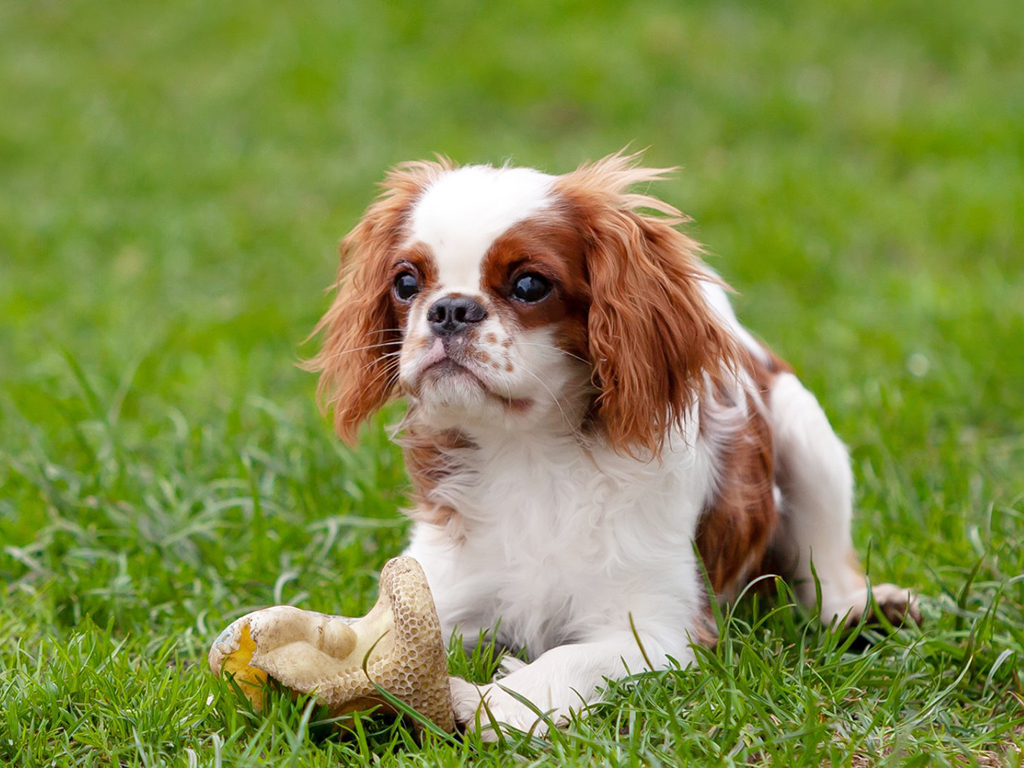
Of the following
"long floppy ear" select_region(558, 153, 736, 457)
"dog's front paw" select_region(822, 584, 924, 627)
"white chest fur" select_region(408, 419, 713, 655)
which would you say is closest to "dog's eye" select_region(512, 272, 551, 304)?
"long floppy ear" select_region(558, 153, 736, 457)

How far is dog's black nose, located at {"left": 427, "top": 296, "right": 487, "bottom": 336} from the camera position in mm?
2689

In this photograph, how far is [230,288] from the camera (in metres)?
6.50

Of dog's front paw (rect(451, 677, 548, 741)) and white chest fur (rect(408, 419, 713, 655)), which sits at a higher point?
white chest fur (rect(408, 419, 713, 655))

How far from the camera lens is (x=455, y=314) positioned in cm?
270

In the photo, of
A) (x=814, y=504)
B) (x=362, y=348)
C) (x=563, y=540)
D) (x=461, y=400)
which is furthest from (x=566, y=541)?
(x=814, y=504)

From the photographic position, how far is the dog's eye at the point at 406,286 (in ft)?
9.43

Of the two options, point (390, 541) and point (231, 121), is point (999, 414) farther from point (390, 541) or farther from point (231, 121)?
point (231, 121)

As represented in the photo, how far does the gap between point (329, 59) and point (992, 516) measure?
6.72m

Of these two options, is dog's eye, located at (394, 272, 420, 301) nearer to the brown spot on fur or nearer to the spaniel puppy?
the spaniel puppy

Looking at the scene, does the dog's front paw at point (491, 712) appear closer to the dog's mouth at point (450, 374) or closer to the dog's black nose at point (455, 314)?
the dog's mouth at point (450, 374)

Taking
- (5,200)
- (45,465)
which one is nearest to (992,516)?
(45,465)

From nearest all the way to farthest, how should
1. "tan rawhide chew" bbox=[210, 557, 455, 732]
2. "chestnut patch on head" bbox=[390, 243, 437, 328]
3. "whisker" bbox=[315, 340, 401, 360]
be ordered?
"tan rawhide chew" bbox=[210, 557, 455, 732]
"chestnut patch on head" bbox=[390, 243, 437, 328]
"whisker" bbox=[315, 340, 401, 360]

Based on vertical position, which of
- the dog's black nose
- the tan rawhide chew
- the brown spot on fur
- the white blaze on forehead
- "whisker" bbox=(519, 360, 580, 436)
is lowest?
the tan rawhide chew

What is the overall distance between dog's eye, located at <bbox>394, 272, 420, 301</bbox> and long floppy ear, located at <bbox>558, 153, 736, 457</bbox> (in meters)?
0.39
